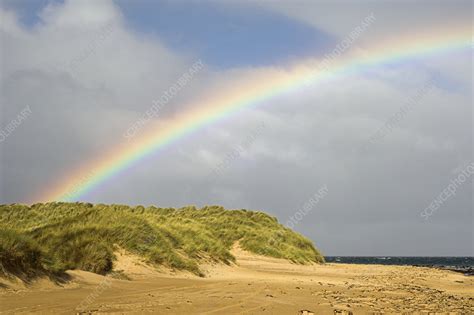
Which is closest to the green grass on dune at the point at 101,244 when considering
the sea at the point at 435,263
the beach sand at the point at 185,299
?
the beach sand at the point at 185,299

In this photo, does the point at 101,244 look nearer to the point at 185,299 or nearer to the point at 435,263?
the point at 185,299

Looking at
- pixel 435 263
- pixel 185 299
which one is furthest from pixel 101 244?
pixel 435 263

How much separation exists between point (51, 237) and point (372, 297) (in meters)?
10.7

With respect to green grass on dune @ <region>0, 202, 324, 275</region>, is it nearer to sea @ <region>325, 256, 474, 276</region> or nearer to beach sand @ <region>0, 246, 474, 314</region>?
beach sand @ <region>0, 246, 474, 314</region>

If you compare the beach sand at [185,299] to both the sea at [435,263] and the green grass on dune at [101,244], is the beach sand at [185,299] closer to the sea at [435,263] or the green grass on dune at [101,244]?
the green grass on dune at [101,244]

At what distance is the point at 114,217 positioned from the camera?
20.6m

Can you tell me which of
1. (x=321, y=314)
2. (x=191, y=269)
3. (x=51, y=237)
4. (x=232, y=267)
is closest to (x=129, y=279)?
(x=51, y=237)

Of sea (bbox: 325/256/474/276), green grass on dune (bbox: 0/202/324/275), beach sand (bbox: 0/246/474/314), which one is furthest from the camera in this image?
sea (bbox: 325/256/474/276)

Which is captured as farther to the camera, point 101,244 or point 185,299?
point 101,244

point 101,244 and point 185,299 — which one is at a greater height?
point 101,244

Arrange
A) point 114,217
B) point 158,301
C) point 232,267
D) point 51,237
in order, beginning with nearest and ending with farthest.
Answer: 1. point 158,301
2. point 51,237
3. point 114,217
4. point 232,267

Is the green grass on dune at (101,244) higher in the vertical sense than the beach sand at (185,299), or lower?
higher

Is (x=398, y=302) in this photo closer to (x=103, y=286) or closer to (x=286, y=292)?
(x=286, y=292)

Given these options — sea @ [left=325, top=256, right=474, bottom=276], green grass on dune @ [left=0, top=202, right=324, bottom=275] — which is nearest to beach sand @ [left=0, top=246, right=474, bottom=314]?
green grass on dune @ [left=0, top=202, right=324, bottom=275]
